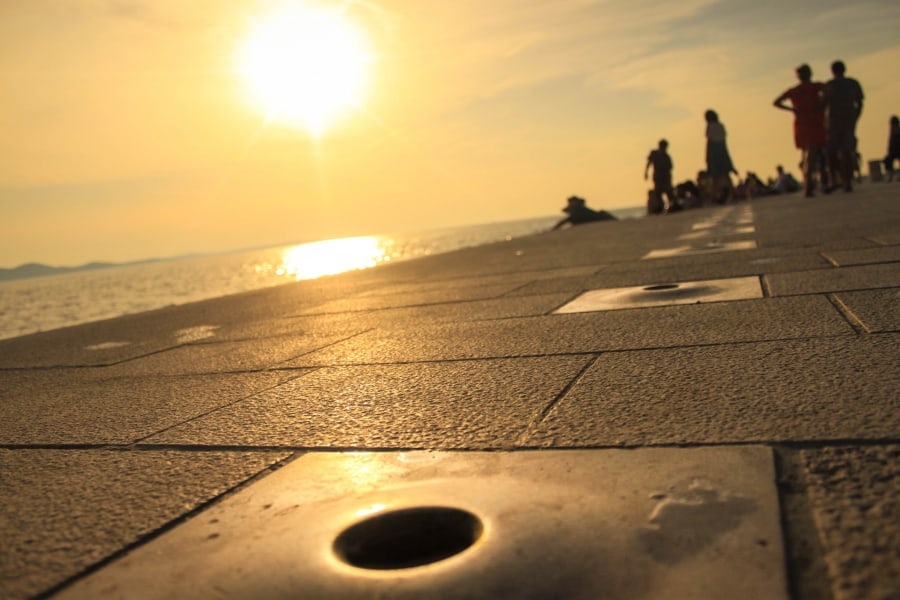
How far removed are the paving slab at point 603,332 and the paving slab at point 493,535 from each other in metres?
1.43

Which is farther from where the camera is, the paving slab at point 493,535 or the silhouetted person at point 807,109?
the silhouetted person at point 807,109

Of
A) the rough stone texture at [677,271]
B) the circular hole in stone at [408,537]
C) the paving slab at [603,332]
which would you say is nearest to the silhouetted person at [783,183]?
the rough stone texture at [677,271]

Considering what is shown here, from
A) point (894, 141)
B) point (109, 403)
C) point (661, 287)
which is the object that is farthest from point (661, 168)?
point (109, 403)

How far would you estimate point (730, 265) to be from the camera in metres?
5.64

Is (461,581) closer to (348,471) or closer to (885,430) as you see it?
(348,471)

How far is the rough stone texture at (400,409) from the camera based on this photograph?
7.03 feet

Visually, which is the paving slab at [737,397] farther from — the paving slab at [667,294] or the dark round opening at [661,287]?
the dark round opening at [661,287]

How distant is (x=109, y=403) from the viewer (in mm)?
3121

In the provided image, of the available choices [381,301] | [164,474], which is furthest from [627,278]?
[164,474]

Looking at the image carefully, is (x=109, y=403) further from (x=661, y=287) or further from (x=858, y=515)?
(x=661, y=287)

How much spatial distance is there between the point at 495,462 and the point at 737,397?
797mm

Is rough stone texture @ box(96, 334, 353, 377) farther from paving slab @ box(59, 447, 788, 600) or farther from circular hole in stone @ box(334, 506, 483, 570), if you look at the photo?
circular hole in stone @ box(334, 506, 483, 570)

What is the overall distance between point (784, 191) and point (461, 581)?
25.0 metres

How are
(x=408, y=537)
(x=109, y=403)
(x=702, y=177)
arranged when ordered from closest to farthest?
1. (x=408, y=537)
2. (x=109, y=403)
3. (x=702, y=177)
